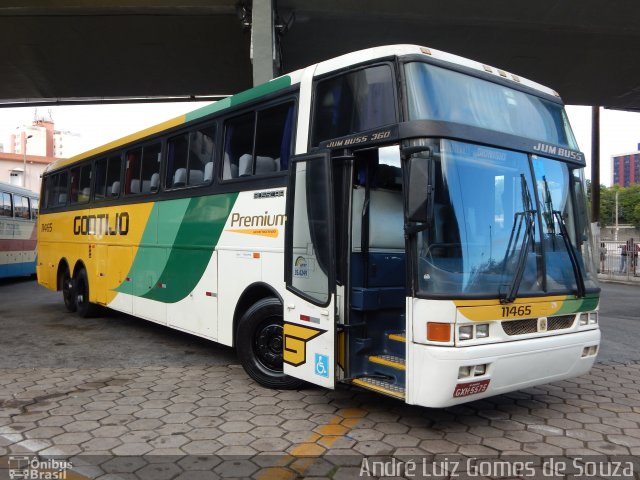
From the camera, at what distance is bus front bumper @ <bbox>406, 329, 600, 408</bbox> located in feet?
13.1

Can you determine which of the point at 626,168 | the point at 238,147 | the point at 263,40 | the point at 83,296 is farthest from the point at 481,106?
the point at 626,168

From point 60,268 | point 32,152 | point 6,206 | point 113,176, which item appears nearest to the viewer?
point 113,176

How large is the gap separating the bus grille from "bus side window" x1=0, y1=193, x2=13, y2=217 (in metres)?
17.3

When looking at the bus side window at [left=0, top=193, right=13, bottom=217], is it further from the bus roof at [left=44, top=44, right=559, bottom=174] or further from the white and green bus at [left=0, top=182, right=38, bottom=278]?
the bus roof at [left=44, top=44, right=559, bottom=174]

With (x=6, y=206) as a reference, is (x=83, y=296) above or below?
below

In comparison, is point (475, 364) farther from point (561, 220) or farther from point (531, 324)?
point (561, 220)

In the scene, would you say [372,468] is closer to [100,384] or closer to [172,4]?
[100,384]

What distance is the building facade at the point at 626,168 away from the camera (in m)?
112

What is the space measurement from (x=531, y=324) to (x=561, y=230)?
945 mm

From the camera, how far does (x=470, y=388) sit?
13.4 ft

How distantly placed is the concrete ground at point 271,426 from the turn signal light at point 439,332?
→ 89 centimetres

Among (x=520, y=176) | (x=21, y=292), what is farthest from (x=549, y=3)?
(x=21, y=292)

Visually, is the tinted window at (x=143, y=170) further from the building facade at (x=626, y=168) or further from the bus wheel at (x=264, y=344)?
the building facade at (x=626, y=168)

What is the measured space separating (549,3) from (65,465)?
43.6 ft
